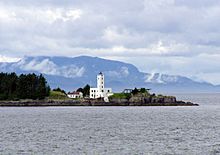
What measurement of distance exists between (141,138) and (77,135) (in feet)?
35.4

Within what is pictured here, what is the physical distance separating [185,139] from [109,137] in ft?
37.1

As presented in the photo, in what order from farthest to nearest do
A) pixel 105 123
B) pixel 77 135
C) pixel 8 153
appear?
pixel 105 123
pixel 77 135
pixel 8 153

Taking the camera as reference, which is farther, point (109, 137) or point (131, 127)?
point (131, 127)

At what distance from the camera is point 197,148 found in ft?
231

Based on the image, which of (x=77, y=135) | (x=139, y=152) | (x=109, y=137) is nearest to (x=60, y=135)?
(x=77, y=135)

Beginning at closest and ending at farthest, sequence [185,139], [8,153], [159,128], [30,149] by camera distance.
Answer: [8,153], [30,149], [185,139], [159,128]

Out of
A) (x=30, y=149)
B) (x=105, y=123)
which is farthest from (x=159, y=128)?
(x=30, y=149)

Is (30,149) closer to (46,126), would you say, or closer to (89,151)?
(89,151)

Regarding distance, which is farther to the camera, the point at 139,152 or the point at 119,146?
the point at 119,146

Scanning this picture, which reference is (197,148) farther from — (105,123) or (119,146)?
(105,123)

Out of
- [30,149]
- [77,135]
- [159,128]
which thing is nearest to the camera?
[30,149]

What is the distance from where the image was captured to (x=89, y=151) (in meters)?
67.6

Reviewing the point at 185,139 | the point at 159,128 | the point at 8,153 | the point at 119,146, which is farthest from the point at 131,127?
the point at 8,153

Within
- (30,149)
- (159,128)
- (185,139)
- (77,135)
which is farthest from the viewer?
(159,128)
